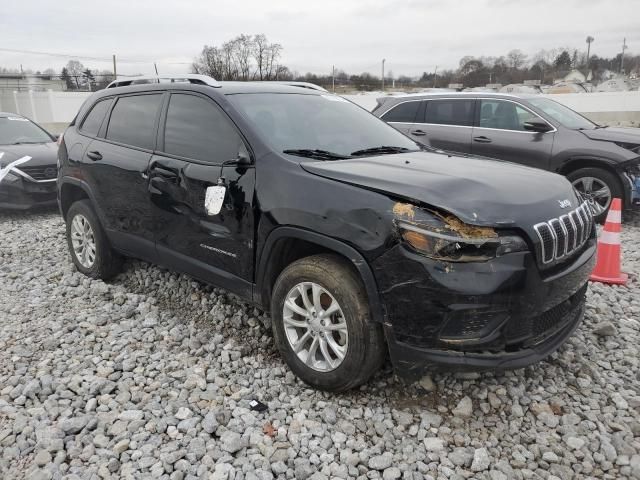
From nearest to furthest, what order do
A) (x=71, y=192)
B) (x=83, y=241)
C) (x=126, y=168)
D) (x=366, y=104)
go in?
(x=126, y=168) → (x=83, y=241) → (x=71, y=192) → (x=366, y=104)

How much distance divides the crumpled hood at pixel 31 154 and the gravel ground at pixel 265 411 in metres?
4.33

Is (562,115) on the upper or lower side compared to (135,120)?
lower

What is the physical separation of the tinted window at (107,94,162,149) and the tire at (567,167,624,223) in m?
5.24

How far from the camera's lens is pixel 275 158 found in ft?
10.3

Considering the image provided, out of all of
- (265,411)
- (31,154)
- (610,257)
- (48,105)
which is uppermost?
(48,105)

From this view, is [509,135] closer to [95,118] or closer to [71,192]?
[95,118]

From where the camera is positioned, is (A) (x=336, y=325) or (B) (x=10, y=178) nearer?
(A) (x=336, y=325)

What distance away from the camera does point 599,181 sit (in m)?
6.56

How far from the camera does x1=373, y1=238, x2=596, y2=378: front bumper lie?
2432mm

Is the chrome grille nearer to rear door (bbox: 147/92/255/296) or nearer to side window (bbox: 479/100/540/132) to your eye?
rear door (bbox: 147/92/255/296)

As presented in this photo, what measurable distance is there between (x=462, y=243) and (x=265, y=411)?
1.46 metres

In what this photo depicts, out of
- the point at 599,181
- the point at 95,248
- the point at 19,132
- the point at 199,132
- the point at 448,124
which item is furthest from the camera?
the point at 19,132

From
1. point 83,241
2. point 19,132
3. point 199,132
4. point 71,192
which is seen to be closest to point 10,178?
point 19,132

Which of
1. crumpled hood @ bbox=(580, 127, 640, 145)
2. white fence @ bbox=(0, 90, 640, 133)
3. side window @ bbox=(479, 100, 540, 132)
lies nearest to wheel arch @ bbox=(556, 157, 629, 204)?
crumpled hood @ bbox=(580, 127, 640, 145)
